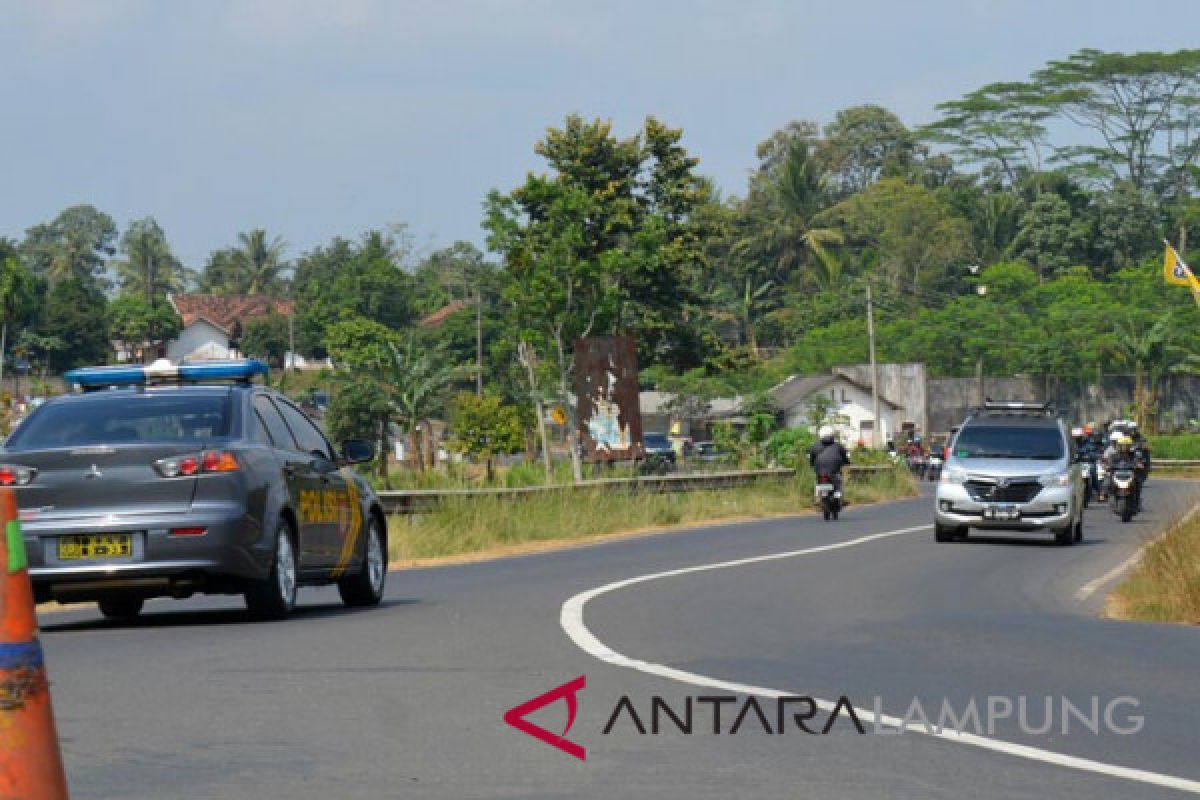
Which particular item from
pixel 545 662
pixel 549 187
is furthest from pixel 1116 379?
pixel 545 662

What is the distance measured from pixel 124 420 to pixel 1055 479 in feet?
55.5

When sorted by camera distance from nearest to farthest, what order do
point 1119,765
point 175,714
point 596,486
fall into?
1. point 1119,765
2. point 175,714
3. point 596,486

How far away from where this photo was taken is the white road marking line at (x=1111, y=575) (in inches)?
794

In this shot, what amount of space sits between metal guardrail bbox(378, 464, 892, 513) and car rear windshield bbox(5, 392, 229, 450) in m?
12.6

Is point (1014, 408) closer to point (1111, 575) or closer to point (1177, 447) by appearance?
point (1111, 575)

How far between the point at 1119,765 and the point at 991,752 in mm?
485

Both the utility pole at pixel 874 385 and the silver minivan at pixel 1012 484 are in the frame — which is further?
the utility pole at pixel 874 385

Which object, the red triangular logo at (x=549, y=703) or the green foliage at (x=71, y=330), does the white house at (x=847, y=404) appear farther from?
the red triangular logo at (x=549, y=703)

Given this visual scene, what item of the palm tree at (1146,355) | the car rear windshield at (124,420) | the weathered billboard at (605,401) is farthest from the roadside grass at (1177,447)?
A: the car rear windshield at (124,420)

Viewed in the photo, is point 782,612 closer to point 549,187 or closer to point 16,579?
point 16,579

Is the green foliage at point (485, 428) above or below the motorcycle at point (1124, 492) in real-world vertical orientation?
above

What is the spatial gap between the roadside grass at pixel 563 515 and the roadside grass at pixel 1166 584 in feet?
31.6

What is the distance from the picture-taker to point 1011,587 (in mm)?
20656

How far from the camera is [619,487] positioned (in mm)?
35875
